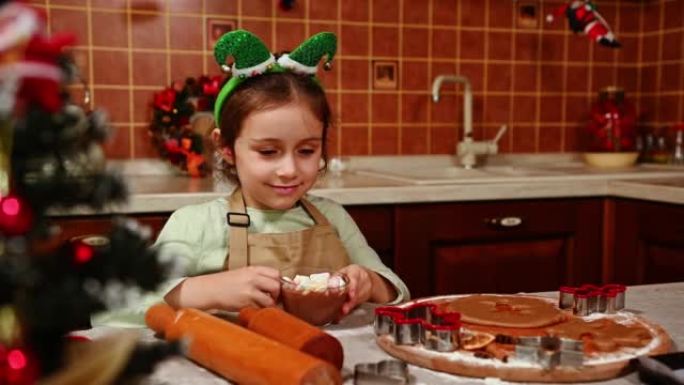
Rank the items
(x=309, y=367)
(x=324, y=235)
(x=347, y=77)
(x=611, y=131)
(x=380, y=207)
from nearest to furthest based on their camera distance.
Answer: (x=309, y=367) < (x=324, y=235) < (x=380, y=207) < (x=347, y=77) < (x=611, y=131)

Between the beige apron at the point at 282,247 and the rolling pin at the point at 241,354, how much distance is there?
1.38 ft

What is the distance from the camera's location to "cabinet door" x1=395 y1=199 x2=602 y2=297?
6.45ft

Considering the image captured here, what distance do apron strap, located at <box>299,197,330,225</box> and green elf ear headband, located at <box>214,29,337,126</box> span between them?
0.23m

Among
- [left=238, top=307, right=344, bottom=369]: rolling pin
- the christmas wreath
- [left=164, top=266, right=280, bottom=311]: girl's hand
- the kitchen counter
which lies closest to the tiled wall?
the christmas wreath

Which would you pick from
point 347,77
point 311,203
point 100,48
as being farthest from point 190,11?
point 311,203

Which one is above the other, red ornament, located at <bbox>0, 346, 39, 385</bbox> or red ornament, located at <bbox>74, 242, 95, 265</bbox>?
red ornament, located at <bbox>74, 242, 95, 265</bbox>

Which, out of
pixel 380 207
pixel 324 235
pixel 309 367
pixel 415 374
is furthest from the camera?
pixel 380 207

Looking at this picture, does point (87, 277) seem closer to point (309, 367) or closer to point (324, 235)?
point (309, 367)

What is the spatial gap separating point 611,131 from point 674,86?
28cm

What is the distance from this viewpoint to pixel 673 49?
2668 mm

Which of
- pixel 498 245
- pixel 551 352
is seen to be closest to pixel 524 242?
pixel 498 245

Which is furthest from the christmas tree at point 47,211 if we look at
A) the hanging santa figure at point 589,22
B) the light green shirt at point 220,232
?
the hanging santa figure at point 589,22

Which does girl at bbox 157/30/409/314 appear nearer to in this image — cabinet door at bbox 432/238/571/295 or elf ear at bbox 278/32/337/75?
elf ear at bbox 278/32/337/75

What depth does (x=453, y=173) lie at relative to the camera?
2.42 meters
